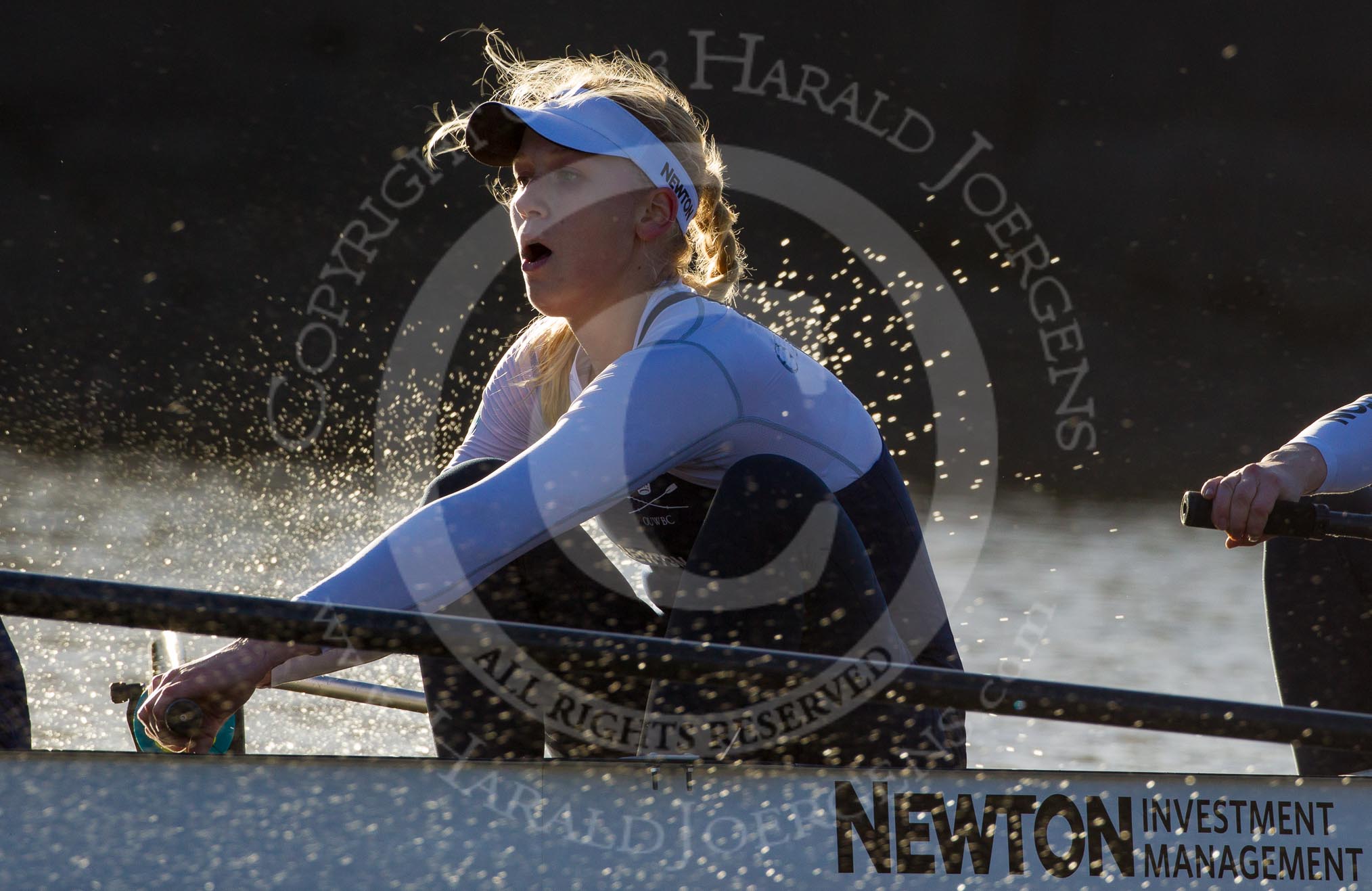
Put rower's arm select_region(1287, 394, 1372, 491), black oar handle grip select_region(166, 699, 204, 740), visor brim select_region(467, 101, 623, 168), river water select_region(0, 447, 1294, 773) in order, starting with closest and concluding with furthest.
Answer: black oar handle grip select_region(166, 699, 204, 740), visor brim select_region(467, 101, 623, 168), rower's arm select_region(1287, 394, 1372, 491), river water select_region(0, 447, 1294, 773)

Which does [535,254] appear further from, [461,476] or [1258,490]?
[1258,490]

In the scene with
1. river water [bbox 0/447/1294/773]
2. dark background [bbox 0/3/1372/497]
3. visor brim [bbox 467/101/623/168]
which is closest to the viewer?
visor brim [bbox 467/101/623/168]

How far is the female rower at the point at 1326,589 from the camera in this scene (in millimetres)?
1623

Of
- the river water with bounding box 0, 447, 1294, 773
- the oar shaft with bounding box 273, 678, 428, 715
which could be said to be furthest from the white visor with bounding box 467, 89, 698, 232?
the river water with bounding box 0, 447, 1294, 773

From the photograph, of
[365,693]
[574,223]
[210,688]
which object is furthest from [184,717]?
[365,693]

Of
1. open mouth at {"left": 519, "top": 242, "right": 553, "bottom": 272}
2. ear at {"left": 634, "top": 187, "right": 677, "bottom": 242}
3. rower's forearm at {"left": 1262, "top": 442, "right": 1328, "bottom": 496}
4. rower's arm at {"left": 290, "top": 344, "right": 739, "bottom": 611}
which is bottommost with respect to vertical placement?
rower's arm at {"left": 290, "top": 344, "right": 739, "bottom": 611}

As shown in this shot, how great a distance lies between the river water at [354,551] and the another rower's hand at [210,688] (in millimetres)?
2091

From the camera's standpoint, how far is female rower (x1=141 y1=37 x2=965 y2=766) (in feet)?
4.07

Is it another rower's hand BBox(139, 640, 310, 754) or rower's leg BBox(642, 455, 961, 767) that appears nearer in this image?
another rower's hand BBox(139, 640, 310, 754)

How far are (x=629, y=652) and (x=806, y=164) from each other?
1418 centimetres

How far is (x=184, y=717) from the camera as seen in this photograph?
1.19 metres

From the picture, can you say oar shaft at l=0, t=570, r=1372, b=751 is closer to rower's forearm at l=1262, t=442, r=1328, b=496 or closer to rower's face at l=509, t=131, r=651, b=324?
rower's forearm at l=1262, t=442, r=1328, b=496

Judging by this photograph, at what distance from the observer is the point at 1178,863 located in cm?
138

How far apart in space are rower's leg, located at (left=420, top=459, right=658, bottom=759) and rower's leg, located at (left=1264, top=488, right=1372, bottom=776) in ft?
2.58
